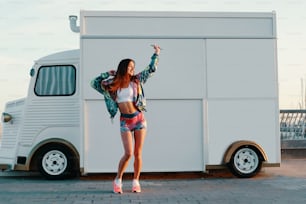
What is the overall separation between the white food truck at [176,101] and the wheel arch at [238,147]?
0.6 inches

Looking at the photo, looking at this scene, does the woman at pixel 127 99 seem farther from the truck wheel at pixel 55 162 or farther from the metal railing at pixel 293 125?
the metal railing at pixel 293 125

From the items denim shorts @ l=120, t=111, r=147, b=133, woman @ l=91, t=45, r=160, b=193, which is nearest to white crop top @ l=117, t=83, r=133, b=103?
woman @ l=91, t=45, r=160, b=193

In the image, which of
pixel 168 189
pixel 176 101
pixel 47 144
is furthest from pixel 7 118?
pixel 168 189

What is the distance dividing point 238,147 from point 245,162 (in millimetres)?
325

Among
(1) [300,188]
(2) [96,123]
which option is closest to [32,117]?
(2) [96,123]

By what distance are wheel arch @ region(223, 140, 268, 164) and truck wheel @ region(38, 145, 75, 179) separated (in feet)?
8.21

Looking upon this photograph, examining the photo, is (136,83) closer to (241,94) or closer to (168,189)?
(168,189)

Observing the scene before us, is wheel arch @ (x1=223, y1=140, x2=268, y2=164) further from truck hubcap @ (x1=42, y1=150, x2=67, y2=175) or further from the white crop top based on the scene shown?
truck hubcap @ (x1=42, y1=150, x2=67, y2=175)

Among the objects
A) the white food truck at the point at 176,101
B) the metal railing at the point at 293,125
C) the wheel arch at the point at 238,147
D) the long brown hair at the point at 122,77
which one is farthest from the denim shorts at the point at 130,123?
the metal railing at the point at 293,125

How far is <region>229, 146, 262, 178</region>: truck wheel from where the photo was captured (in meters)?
7.88

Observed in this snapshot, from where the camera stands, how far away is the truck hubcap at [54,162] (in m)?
7.89

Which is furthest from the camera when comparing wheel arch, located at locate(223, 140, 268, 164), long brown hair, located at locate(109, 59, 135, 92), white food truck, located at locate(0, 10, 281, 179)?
wheel arch, located at locate(223, 140, 268, 164)

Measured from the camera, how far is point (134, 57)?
303 inches

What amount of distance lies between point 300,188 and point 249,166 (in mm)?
1270
